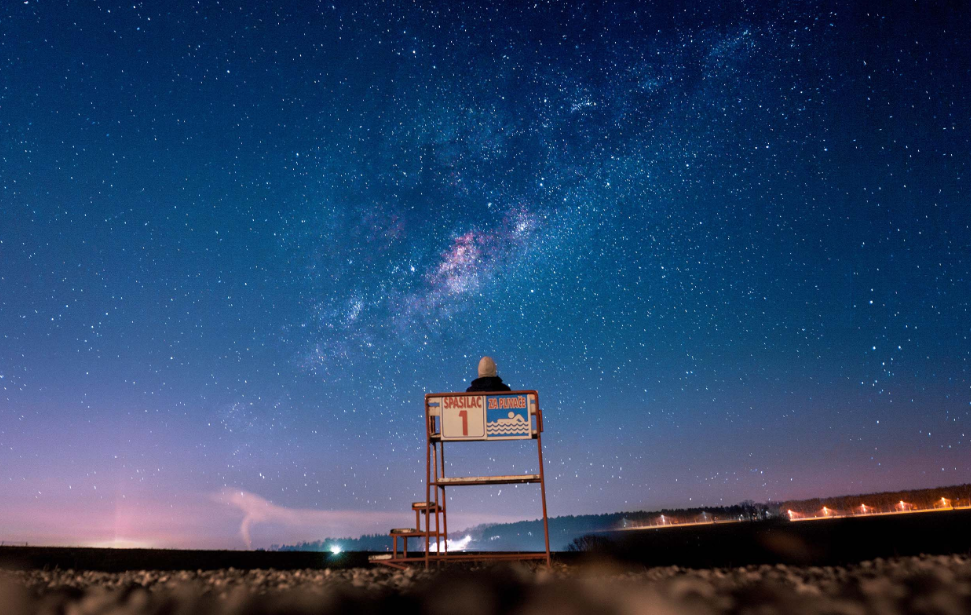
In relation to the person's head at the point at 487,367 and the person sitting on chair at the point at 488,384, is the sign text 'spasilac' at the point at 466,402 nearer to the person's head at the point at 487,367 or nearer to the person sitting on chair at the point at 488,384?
the person sitting on chair at the point at 488,384

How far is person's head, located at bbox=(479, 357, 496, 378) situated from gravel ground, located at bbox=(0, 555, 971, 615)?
567cm

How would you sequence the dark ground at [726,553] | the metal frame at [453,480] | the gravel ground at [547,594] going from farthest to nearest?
the metal frame at [453,480]
the dark ground at [726,553]
the gravel ground at [547,594]

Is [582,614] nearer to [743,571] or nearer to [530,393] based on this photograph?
[743,571]

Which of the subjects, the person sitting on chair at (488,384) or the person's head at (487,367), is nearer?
the person sitting on chair at (488,384)

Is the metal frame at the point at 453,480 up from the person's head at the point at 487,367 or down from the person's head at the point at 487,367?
down

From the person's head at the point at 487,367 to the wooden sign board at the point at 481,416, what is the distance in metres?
0.92

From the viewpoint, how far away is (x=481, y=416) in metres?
7.32

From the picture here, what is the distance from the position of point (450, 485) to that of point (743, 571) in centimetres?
490

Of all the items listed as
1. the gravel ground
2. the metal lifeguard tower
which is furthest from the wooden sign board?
the gravel ground

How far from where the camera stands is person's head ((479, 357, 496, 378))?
8258 mm

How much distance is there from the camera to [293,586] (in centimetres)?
234

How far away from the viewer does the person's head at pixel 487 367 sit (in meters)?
8.26

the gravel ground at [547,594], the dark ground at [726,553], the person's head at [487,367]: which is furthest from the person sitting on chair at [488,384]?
the gravel ground at [547,594]

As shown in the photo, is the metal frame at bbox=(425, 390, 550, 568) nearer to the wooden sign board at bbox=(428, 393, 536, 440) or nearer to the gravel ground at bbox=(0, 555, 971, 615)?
the wooden sign board at bbox=(428, 393, 536, 440)
